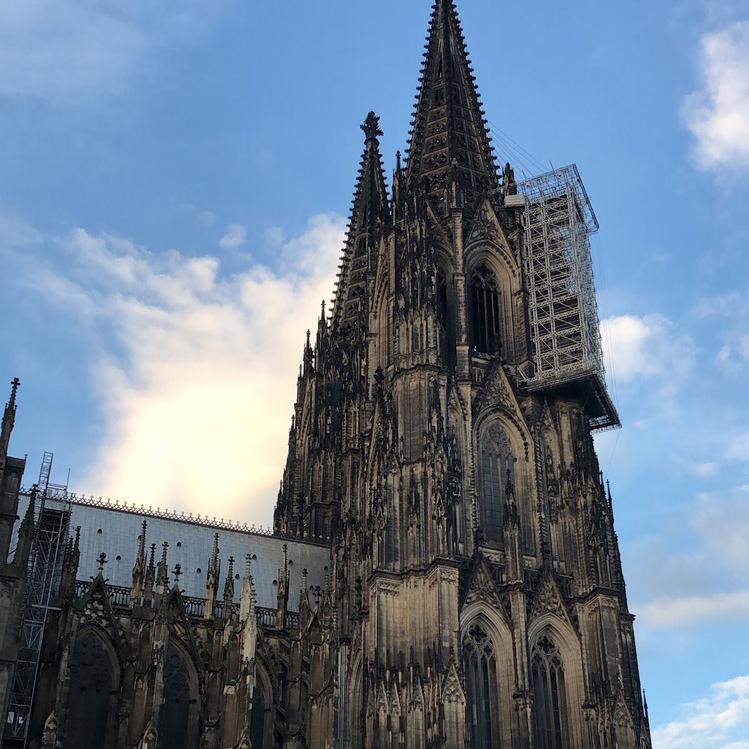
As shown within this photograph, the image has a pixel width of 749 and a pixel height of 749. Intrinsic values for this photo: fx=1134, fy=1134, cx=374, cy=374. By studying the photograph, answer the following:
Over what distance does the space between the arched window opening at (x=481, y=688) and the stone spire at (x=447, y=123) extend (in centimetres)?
1966

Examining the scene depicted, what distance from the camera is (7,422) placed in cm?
3594

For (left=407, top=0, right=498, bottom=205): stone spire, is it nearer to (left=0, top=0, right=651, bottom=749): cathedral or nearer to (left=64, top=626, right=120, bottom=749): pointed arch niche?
(left=0, top=0, right=651, bottom=749): cathedral

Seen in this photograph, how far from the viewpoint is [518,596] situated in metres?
38.0

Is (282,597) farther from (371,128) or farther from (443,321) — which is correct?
(371,128)

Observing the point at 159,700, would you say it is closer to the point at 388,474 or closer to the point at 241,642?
the point at 241,642

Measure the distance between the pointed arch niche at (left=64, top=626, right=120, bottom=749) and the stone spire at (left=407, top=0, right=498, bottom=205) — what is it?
74.5 feet

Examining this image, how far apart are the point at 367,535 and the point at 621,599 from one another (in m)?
9.23

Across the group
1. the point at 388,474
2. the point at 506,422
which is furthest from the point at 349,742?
the point at 506,422

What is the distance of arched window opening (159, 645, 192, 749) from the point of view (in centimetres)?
3869

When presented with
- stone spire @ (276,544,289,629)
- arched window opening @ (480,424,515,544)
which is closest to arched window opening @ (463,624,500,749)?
arched window opening @ (480,424,515,544)

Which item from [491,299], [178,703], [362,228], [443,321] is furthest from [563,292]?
[178,703]

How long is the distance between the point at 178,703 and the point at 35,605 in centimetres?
691

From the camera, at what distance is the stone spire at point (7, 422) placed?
3503cm

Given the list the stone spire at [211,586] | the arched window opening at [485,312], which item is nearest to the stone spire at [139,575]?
the stone spire at [211,586]
